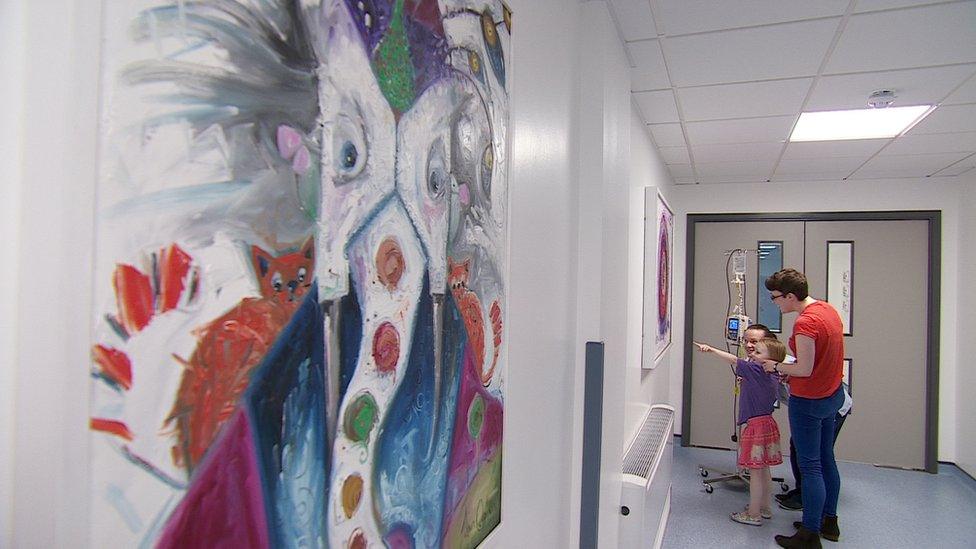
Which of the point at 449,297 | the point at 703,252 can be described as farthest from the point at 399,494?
the point at 703,252

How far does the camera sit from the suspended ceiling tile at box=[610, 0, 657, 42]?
77.5 inches

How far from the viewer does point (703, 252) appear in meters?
5.08

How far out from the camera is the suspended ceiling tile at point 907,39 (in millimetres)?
1954

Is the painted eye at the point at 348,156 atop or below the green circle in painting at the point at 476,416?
atop

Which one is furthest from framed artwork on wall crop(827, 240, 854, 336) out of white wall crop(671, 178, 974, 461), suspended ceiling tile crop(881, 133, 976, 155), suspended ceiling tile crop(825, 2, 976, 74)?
suspended ceiling tile crop(825, 2, 976, 74)

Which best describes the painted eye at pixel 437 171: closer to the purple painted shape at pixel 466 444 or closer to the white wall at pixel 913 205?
the purple painted shape at pixel 466 444

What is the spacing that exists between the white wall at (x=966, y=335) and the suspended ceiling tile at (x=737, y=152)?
66.2 inches

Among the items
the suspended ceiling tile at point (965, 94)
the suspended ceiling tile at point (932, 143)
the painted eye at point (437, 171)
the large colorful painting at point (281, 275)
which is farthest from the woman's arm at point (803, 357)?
the painted eye at point (437, 171)

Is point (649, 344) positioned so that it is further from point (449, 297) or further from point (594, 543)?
point (449, 297)

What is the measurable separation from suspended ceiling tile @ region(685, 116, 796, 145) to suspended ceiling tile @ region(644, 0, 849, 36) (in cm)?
122

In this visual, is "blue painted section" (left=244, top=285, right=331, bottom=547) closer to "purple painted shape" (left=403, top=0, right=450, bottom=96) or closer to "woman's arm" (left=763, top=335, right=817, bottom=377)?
"purple painted shape" (left=403, top=0, right=450, bottom=96)

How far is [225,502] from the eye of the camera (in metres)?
0.49

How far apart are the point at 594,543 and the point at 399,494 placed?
4.10 feet

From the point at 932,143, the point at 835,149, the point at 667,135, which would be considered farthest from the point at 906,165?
the point at 667,135
